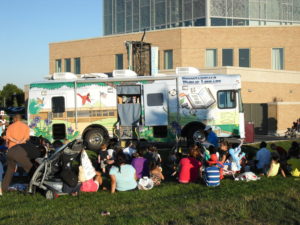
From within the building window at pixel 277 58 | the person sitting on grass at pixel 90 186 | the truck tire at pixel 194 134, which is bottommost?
the person sitting on grass at pixel 90 186

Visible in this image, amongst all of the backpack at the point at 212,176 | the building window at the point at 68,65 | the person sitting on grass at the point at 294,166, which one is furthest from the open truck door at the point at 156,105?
the building window at the point at 68,65

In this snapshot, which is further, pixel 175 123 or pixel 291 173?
pixel 175 123

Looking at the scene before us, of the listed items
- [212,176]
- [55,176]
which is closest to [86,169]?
[55,176]

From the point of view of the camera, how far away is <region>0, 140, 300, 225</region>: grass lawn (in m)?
8.95

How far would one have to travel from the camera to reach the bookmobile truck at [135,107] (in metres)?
19.2

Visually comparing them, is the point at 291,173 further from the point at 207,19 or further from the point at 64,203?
the point at 207,19

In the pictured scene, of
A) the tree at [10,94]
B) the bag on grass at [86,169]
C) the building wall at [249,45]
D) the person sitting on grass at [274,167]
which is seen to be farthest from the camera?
the tree at [10,94]

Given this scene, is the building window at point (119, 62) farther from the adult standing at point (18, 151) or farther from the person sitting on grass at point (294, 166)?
the adult standing at point (18, 151)

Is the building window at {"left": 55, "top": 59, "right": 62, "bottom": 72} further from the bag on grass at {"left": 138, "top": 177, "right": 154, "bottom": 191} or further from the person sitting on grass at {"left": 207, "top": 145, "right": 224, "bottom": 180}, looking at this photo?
the bag on grass at {"left": 138, "top": 177, "right": 154, "bottom": 191}

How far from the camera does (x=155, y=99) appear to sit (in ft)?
64.2

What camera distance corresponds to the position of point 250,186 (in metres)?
11.9

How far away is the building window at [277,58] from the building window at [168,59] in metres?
9.38

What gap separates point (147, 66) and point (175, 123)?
1769cm

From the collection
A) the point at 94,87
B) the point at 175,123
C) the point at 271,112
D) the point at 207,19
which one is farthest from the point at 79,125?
the point at 207,19
